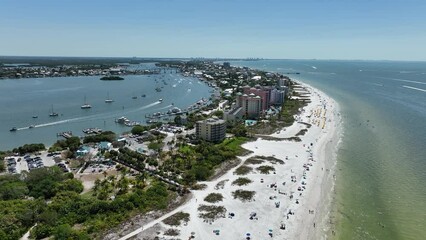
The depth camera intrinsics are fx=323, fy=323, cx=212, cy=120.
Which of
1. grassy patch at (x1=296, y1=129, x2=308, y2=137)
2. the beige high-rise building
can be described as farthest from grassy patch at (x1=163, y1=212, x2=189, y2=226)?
grassy patch at (x1=296, y1=129, x2=308, y2=137)

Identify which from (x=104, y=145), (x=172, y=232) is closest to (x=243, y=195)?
(x=172, y=232)

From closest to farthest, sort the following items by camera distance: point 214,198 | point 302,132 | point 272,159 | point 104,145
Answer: point 214,198 → point 272,159 → point 104,145 → point 302,132

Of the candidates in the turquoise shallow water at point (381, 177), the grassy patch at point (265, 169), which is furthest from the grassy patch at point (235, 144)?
the turquoise shallow water at point (381, 177)

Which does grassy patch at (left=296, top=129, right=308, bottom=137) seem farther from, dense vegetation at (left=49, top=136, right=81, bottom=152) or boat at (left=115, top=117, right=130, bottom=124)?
dense vegetation at (left=49, top=136, right=81, bottom=152)

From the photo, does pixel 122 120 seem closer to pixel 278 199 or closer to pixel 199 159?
pixel 199 159

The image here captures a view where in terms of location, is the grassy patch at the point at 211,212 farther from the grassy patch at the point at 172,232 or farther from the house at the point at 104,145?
the house at the point at 104,145

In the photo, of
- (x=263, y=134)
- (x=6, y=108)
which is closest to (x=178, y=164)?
(x=263, y=134)
